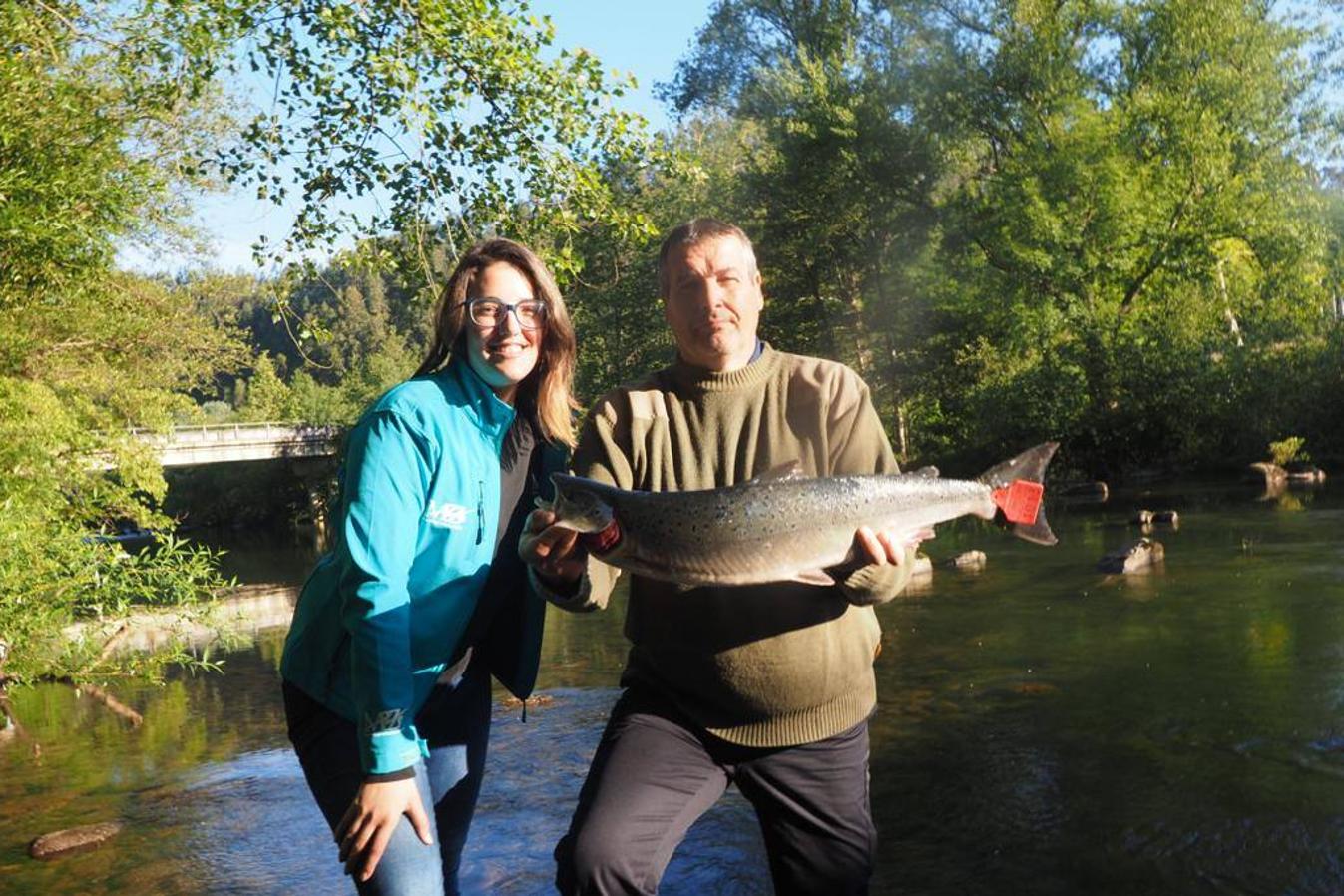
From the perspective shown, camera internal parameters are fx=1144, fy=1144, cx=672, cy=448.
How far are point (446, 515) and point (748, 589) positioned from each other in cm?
96

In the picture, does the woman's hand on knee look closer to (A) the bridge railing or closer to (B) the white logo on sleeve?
(B) the white logo on sleeve

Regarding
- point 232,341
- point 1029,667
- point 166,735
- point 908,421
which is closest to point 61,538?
point 166,735

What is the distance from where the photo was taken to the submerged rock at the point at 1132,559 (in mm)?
16328

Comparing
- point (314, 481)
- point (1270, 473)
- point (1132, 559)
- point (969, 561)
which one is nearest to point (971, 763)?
point (1132, 559)

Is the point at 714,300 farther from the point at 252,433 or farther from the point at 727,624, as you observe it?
the point at 252,433

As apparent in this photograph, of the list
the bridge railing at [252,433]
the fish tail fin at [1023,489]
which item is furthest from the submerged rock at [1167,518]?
the bridge railing at [252,433]

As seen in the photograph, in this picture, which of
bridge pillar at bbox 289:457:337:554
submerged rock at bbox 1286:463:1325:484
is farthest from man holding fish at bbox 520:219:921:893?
bridge pillar at bbox 289:457:337:554

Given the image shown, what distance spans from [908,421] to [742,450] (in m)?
38.5

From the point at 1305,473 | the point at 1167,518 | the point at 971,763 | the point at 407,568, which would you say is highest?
the point at 407,568

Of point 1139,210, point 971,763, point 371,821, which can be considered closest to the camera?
point 371,821

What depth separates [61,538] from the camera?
9195mm

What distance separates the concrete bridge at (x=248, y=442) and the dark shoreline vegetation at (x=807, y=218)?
19.5 metres

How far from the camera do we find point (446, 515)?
347cm

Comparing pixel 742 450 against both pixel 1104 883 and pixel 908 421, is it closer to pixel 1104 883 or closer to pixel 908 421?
pixel 1104 883
